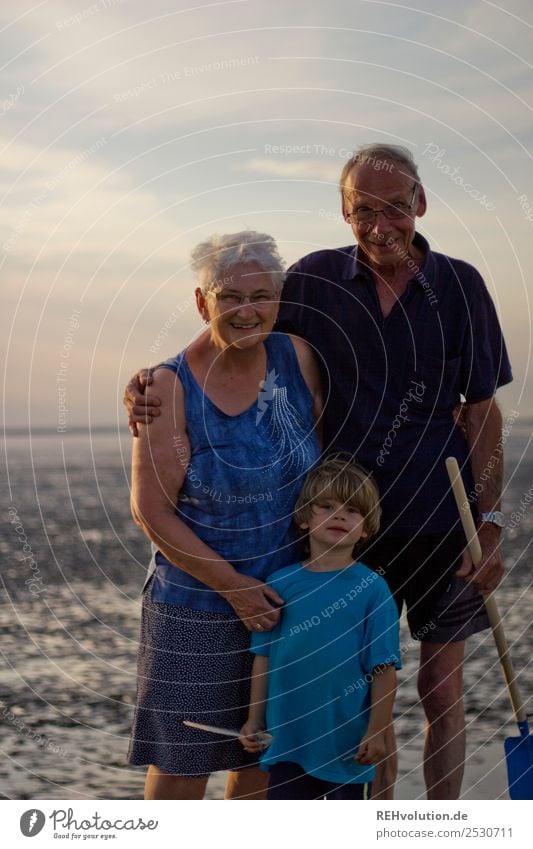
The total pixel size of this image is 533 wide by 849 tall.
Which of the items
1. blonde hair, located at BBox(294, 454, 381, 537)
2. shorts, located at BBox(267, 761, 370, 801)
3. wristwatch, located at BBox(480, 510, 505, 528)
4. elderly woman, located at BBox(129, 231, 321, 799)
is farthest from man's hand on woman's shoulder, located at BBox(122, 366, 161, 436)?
wristwatch, located at BBox(480, 510, 505, 528)

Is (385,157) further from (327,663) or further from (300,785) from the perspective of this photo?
(300,785)

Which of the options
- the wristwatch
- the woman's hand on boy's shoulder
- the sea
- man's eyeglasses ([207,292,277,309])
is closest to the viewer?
man's eyeglasses ([207,292,277,309])

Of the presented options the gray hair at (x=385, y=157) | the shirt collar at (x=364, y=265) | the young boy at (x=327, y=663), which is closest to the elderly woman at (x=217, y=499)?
the young boy at (x=327, y=663)

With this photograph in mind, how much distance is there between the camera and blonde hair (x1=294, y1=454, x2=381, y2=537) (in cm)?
512

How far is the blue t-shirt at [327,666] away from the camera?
5.01 m

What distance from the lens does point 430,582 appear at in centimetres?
580

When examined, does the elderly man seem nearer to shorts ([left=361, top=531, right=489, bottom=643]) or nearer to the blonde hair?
shorts ([left=361, top=531, right=489, bottom=643])

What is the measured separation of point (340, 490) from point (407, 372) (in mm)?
707

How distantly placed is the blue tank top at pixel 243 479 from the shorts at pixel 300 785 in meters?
0.66

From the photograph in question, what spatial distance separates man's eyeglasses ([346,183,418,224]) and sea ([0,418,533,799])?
2228mm

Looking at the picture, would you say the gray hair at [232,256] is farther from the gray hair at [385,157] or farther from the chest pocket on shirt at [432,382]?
the chest pocket on shirt at [432,382]

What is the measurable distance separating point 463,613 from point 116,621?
5868 mm

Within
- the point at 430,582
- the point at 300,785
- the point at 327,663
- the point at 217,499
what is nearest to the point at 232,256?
the point at 217,499
